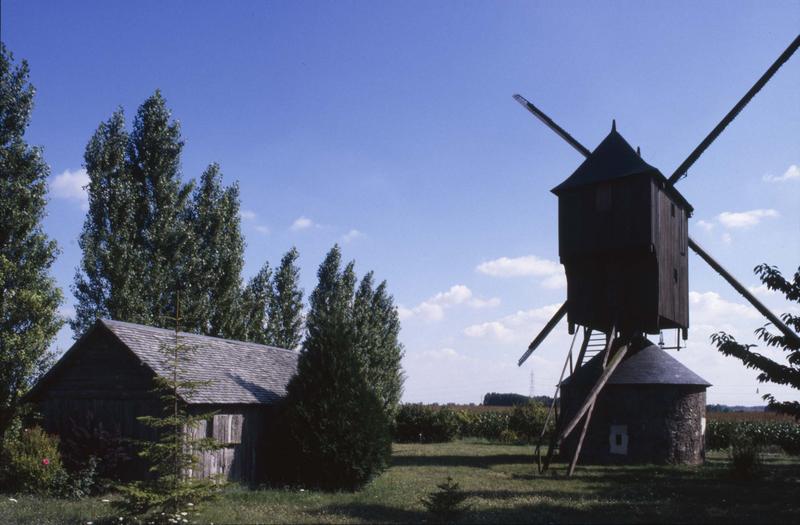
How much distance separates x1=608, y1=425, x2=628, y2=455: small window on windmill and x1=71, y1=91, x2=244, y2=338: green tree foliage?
2114 cm

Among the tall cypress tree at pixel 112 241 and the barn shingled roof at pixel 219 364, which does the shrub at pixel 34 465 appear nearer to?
the barn shingled roof at pixel 219 364

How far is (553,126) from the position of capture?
35250mm

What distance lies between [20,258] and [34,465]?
10298 millimetres

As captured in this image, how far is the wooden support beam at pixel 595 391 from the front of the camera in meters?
25.1

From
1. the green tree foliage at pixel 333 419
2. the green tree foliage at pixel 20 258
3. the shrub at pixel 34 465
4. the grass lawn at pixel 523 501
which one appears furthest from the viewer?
the green tree foliage at pixel 20 258

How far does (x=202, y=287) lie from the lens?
33.3m

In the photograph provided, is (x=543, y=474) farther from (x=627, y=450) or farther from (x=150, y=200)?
(x=150, y=200)

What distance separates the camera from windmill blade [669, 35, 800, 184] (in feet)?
101

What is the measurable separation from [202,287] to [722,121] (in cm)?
2804

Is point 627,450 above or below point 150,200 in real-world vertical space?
below

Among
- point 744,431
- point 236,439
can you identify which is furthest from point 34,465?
point 744,431

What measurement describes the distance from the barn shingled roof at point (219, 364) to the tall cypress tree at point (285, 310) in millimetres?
16652

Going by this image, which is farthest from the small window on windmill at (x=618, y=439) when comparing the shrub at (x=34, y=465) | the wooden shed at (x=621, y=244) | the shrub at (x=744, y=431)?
the shrub at (x=34, y=465)

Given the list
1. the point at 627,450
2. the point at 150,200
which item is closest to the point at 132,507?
the point at 150,200
